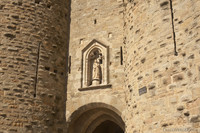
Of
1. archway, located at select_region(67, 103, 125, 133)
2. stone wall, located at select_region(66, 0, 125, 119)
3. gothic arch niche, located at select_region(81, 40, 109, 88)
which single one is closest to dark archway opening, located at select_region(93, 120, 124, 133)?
archway, located at select_region(67, 103, 125, 133)

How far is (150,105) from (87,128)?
3.86 m

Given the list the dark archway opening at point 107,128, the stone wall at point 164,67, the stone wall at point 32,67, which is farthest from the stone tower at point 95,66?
the dark archway opening at point 107,128

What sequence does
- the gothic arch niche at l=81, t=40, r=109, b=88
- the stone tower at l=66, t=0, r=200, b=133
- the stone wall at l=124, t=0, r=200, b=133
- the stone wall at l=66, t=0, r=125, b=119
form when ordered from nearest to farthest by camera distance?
the stone wall at l=124, t=0, r=200, b=133, the stone tower at l=66, t=0, r=200, b=133, the stone wall at l=66, t=0, r=125, b=119, the gothic arch niche at l=81, t=40, r=109, b=88

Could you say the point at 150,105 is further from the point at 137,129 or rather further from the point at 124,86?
the point at 124,86

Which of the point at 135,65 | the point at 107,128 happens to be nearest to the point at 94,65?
the point at 135,65

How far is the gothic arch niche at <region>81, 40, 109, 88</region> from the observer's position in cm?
917

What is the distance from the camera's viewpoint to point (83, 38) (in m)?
9.92

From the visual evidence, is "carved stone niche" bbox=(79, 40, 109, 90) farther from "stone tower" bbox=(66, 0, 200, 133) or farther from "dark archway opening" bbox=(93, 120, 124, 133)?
"dark archway opening" bbox=(93, 120, 124, 133)

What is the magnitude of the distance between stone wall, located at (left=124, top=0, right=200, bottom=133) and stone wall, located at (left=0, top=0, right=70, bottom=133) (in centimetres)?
251

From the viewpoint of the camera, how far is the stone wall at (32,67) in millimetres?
8312

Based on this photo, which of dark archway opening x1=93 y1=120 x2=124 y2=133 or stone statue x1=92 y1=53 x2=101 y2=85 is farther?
dark archway opening x1=93 y1=120 x2=124 y2=133

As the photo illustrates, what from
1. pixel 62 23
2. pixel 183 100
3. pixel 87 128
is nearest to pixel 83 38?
pixel 62 23

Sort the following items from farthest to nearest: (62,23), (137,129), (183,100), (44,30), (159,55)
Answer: (62,23) < (44,30) < (137,129) < (159,55) < (183,100)

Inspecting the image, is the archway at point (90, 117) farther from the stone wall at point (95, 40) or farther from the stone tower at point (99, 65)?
the stone wall at point (95, 40)
